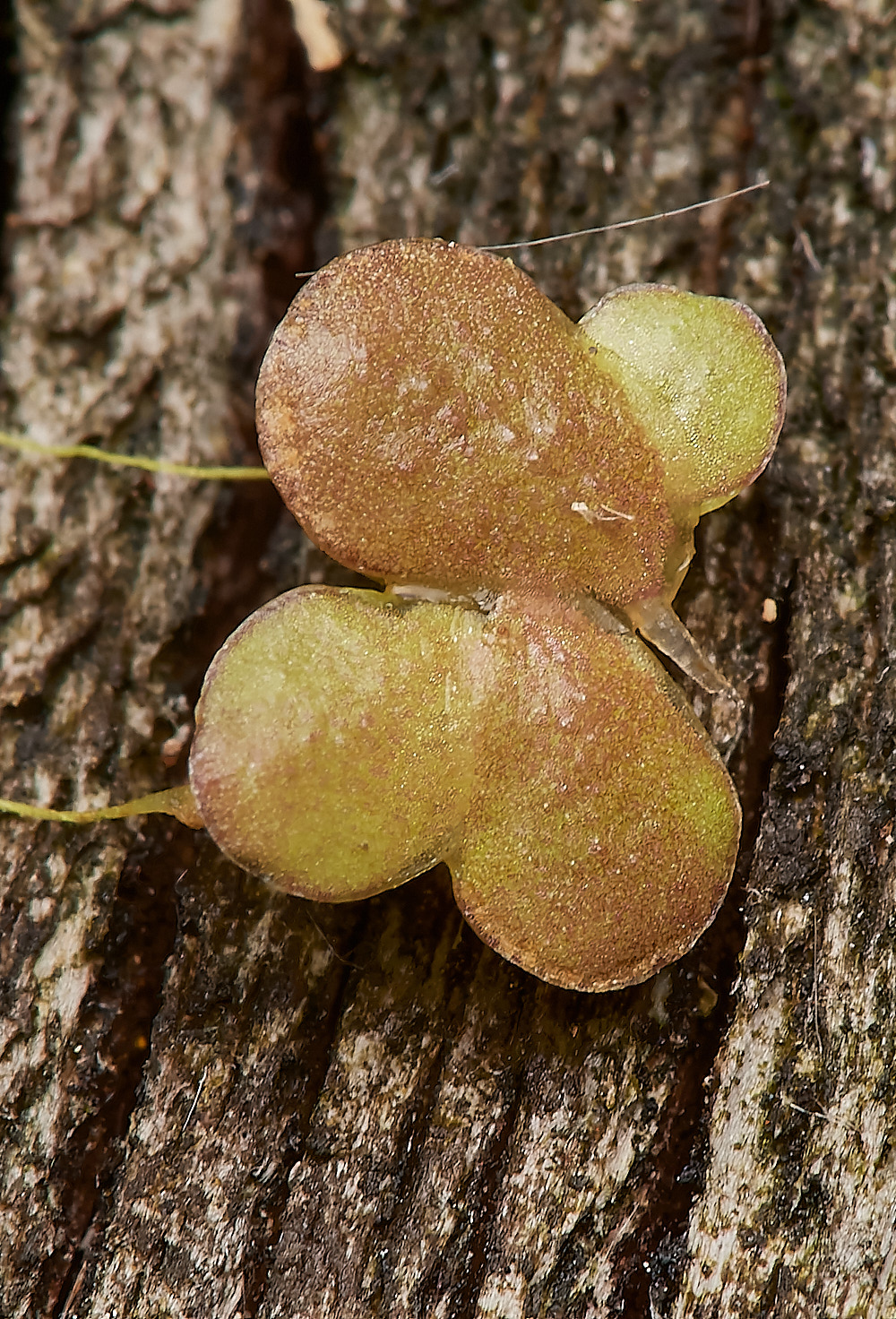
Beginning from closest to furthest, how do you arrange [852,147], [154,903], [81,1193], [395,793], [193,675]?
[395,793] < [81,1193] < [154,903] < [193,675] < [852,147]

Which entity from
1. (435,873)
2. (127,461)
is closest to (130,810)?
(435,873)

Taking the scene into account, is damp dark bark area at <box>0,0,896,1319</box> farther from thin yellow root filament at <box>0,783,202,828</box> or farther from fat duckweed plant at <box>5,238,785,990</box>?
fat duckweed plant at <box>5,238,785,990</box>

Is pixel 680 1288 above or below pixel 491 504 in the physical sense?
below

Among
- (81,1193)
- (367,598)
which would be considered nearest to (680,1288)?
(81,1193)

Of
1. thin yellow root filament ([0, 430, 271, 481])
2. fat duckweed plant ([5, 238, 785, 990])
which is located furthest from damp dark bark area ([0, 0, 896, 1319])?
fat duckweed plant ([5, 238, 785, 990])

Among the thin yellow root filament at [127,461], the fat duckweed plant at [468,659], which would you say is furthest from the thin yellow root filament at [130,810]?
the thin yellow root filament at [127,461]

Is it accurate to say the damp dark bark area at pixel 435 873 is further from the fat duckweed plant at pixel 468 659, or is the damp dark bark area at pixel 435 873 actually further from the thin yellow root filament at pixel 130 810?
the fat duckweed plant at pixel 468 659

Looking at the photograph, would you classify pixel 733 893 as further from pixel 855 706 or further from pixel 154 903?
pixel 154 903
